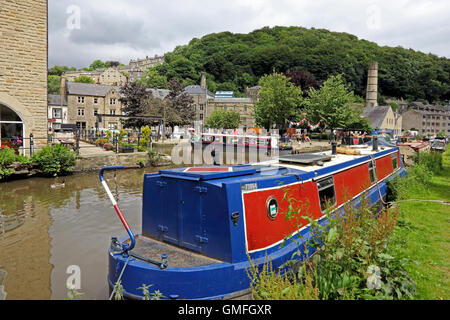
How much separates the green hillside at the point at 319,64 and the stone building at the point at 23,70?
8846 centimetres

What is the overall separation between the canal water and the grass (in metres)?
4.88

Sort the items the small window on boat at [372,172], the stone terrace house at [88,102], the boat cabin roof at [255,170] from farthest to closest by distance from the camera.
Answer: the stone terrace house at [88,102] < the small window on boat at [372,172] < the boat cabin roof at [255,170]

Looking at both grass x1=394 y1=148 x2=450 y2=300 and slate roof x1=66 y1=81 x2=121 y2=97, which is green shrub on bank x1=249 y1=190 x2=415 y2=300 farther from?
slate roof x1=66 y1=81 x2=121 y2=97

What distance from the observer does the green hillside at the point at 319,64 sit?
325 feet

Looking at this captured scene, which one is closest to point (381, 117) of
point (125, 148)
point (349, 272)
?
point (125, 148)

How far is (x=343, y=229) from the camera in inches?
151

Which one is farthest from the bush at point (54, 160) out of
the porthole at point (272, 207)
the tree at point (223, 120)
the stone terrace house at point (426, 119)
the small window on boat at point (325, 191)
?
the stone terrace house at point (426, 119)

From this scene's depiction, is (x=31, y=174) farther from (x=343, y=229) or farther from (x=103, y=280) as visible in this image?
(x=343, y=229)

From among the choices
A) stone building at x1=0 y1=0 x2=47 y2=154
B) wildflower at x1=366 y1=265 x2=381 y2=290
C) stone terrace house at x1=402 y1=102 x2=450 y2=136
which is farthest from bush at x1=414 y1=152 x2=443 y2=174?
stone terrace house at x1=402 y1=102 x2=450 y2=136

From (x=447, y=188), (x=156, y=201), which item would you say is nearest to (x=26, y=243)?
(x=156, y=201)

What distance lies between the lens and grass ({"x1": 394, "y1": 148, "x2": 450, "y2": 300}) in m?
4.39

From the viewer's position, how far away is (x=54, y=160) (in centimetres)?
1465

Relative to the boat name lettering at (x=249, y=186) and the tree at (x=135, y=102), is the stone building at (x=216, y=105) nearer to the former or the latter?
the tree at (x=135, y=102)

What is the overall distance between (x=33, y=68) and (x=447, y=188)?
60.4 ft
